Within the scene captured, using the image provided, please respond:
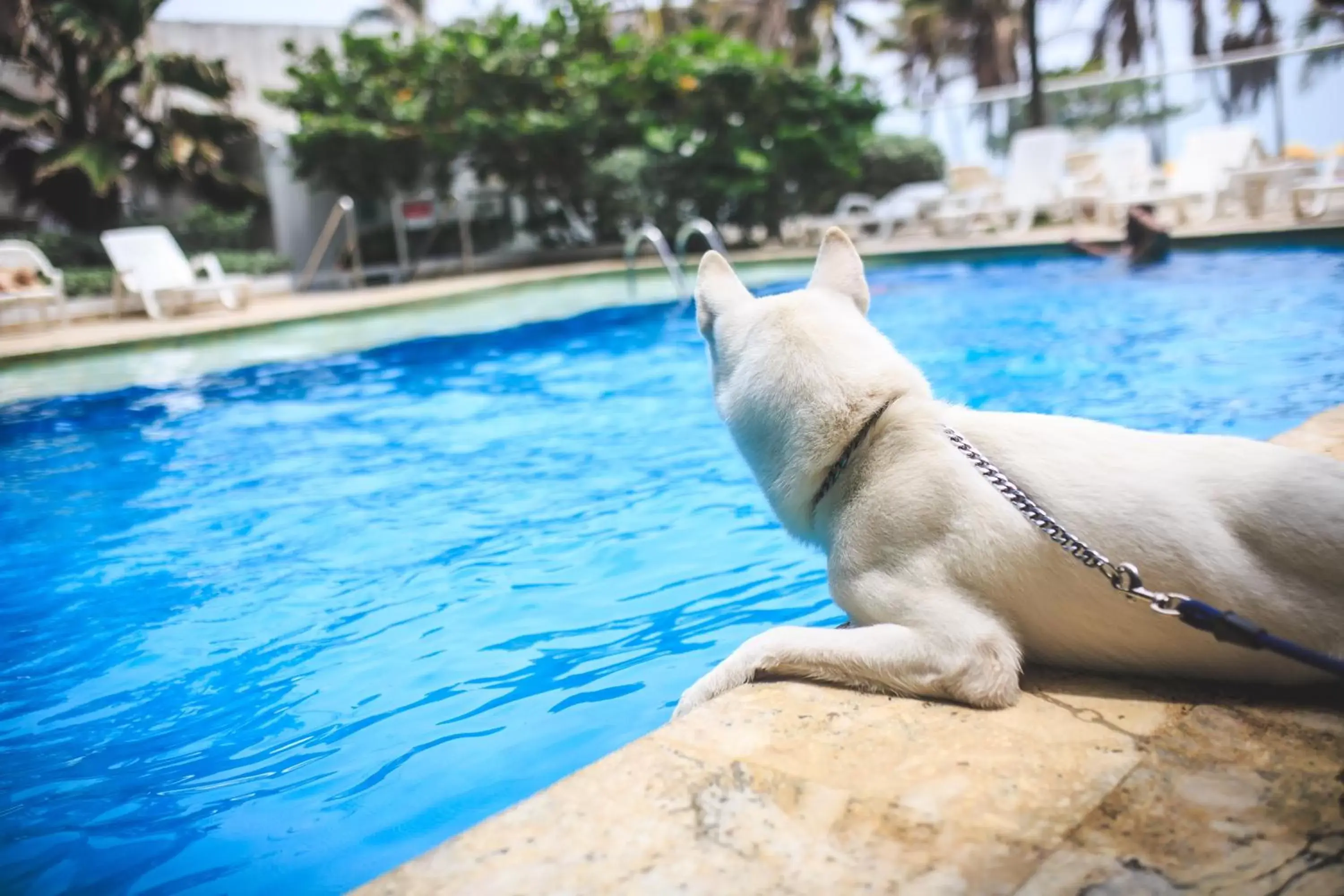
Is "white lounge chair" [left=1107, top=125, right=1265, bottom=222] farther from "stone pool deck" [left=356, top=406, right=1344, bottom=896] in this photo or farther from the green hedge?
the green hedge

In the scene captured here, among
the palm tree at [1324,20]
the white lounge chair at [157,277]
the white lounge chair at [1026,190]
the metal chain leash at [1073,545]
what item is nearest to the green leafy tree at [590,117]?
the white lounge chair at [1026,190]

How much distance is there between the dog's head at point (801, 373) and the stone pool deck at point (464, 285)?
12.0m

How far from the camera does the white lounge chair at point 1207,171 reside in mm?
15180

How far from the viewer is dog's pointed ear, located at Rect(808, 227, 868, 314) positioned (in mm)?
2758

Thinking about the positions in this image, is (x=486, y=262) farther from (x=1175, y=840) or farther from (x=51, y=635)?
(x=1175, y=840)

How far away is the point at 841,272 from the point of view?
2762mm

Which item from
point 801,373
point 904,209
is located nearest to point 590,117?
point 904,209

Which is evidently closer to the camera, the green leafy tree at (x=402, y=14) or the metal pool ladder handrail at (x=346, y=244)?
the metal pool ladder handrail at (x=346, y=244)

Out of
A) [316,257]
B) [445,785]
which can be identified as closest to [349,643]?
[445,785]

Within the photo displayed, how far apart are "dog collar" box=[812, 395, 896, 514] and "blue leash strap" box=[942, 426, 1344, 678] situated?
160 mm

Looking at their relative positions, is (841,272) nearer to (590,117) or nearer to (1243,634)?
(1243,634)

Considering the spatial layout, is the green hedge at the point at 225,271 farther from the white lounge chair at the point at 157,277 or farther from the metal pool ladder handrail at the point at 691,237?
the metal pool ladder handrail at the point at 691,237

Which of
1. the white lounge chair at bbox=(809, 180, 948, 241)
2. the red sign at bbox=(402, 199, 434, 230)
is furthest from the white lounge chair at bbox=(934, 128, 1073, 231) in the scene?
the red sign at bbox=(402, 199, 434, 230)

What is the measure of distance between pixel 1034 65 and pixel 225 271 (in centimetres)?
1612
